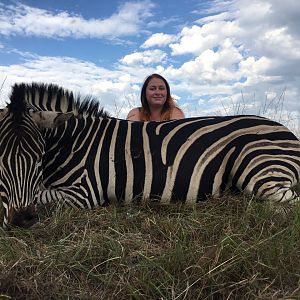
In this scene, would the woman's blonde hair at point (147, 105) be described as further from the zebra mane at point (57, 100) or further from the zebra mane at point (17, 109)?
the zebra mane at point (17, 109)

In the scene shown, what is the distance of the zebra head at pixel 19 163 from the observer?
2.77 metres

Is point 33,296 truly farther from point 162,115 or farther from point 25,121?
point 162,115

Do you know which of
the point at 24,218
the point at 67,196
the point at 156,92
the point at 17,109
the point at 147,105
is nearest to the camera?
the point at 24,218

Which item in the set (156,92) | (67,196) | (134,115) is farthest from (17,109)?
(134,115)

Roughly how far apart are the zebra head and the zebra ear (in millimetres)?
17

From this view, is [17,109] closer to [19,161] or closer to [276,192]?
[19,161]

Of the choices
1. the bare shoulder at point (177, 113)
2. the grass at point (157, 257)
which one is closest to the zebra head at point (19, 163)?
the grass at point (157, 257)

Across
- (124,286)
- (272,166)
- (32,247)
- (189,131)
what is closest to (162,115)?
(189,131)

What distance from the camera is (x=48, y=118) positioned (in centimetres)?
321

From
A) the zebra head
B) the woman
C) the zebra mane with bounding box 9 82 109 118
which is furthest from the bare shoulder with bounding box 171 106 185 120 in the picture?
the zebra head

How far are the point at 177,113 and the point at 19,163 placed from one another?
9.42 ft

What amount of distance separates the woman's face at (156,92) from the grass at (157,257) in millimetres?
2493

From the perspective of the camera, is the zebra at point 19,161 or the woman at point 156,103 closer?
the zebra at point 19,161

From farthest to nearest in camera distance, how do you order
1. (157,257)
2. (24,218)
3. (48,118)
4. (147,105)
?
(147,105) < (48,118) < (24,218) < (157,257)
